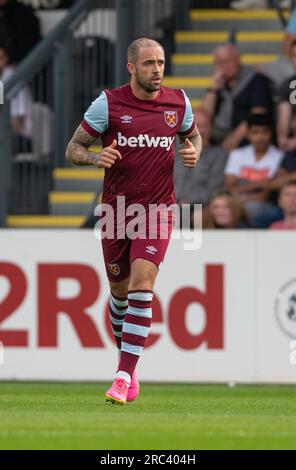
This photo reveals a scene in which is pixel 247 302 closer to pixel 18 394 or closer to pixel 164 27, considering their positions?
pixel 18 394

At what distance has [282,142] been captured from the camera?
17000 millimetres

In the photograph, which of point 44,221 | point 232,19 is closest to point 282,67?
point 232,19

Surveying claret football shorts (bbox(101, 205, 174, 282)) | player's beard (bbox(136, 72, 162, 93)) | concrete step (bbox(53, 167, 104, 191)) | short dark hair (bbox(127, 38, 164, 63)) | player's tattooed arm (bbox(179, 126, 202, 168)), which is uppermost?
short dark hair (bbox(127, 38, 164, 63))

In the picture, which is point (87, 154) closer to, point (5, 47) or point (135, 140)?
point (135, 140)

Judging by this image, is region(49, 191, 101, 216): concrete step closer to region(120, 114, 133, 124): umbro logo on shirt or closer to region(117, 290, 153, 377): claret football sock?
region(120, 114, 133, 124): umbro logo on shirt

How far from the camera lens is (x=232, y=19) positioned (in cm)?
1994

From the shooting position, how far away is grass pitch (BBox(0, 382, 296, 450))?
865cm

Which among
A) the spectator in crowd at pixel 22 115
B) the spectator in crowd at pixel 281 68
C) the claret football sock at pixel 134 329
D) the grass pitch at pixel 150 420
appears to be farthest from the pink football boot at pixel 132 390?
the spectator in crowd at pixel 22 115

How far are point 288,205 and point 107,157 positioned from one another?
5256 millimetres

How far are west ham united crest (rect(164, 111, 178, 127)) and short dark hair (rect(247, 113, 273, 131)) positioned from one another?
226 inches

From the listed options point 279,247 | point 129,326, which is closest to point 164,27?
point 279,247

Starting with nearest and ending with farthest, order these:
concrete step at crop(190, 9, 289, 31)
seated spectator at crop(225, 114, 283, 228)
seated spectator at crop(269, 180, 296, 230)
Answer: seated spectator at crop(269, 180, 296, 230)
seated spectator at crop(225, 114, 283, 228)
concrete step at crop(190, 9, 289, 31)

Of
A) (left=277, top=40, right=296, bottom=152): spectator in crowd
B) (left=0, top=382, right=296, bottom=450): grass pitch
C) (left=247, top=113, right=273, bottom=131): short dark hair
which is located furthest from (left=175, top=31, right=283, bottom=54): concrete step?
(left=0, top=382, right=296, bottom=450): grass pitch

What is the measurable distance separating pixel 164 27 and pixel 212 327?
5862 millimetres
